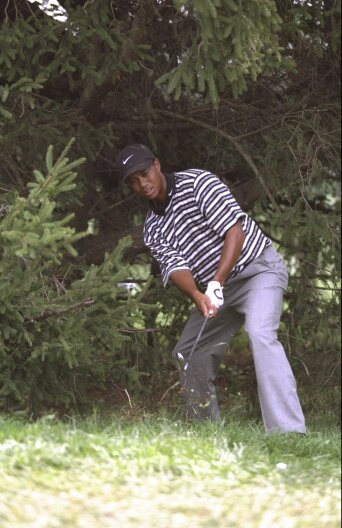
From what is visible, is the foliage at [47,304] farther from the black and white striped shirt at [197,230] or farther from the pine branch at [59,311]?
the black and white striped shirt at [197,230]

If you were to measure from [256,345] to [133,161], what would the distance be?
60.9 inches

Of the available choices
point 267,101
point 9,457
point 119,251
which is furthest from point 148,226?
point 9,457

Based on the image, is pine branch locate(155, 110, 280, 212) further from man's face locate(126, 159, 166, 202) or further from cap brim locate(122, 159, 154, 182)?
cap brim locate(122, 159, 154, 182)

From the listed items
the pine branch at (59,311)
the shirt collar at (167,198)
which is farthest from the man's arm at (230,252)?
the pine branch at (59,311)

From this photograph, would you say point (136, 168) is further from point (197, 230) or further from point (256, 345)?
point (256, 345)

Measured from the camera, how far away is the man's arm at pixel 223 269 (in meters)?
6.46

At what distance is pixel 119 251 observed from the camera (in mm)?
6305

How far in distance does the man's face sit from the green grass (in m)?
1.91

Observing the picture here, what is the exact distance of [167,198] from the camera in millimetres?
6895

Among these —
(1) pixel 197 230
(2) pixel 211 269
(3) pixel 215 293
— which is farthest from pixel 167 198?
(3) pixel 215 293

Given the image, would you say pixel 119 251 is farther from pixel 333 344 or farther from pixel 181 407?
pixel 333 344

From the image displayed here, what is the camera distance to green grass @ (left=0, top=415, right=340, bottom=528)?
14.2 feet

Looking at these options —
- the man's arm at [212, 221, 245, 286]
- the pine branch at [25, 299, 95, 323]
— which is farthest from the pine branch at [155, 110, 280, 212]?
the pine branch at [25, 299, 95, 323]

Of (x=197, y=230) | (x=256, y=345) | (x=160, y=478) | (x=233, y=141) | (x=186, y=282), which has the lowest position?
(x=160, y=478)
